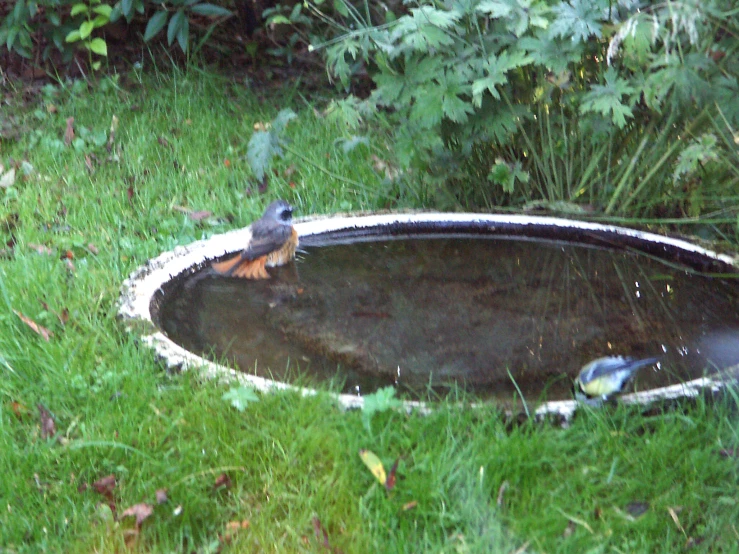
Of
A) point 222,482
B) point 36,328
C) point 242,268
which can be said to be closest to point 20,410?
point 36,328

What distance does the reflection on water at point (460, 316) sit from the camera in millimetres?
Result: 2984

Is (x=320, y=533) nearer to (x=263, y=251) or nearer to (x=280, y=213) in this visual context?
(x=263, y=251)

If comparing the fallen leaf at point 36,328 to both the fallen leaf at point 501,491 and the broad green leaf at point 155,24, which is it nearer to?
the fallen leaf at point 501,491

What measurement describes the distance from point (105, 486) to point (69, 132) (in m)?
4.11

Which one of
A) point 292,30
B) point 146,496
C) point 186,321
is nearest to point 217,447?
point 146,496

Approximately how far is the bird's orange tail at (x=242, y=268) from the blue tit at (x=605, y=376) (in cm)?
157

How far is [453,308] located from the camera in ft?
11.4

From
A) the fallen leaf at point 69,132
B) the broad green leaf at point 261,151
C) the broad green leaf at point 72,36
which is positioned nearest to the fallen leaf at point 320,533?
the broad green leaf at point 261,151

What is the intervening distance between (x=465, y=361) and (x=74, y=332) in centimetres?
146

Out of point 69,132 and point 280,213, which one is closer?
point 280,213

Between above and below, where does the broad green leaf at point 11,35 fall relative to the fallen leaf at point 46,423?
above

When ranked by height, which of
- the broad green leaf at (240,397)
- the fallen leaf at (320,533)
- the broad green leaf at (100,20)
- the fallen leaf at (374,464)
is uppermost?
the broad green leaf at (100,20)

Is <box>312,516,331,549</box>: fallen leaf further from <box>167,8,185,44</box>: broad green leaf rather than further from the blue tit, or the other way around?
<box>167,8,185,44</box>: broad green leaf

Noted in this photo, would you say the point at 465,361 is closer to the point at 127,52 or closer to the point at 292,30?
the point at 292,30
